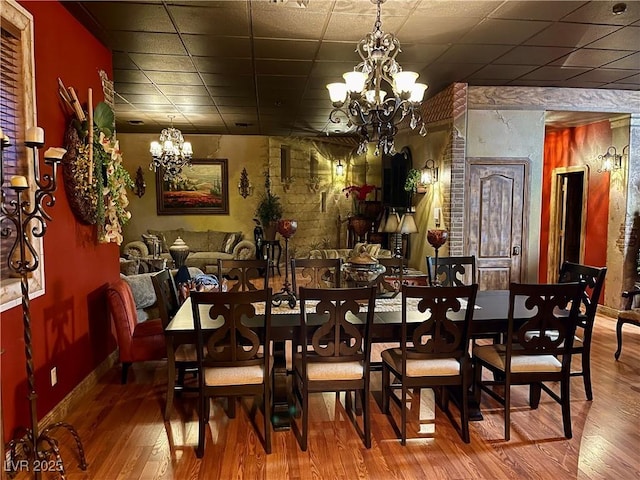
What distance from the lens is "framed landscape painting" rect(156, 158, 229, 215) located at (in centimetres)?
922

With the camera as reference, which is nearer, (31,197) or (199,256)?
(31,197)

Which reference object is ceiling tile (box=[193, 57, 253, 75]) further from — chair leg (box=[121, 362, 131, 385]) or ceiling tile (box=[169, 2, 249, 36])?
chair leg (box=[121, 362, 131, 385])

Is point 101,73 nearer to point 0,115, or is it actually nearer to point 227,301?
point 0,115

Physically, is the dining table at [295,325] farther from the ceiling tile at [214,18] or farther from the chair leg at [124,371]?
the ceiling tile at [214,18]

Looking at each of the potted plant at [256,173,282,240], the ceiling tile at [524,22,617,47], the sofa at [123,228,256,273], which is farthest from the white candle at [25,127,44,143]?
the potted plant at [256,173,282,240]

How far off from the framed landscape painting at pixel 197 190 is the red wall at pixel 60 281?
5.57 metres

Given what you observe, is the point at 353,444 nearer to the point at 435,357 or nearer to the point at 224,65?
the point at 435,357

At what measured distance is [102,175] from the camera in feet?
11.1

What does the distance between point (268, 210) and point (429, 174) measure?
4.35 m

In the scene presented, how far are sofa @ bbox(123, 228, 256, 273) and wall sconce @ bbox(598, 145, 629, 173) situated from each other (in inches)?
230

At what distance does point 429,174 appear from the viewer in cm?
571

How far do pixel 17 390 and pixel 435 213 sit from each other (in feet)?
15.3

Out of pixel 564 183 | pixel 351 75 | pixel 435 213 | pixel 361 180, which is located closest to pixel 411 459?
pixel 351 75

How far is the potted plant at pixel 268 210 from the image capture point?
9258 millimetres
